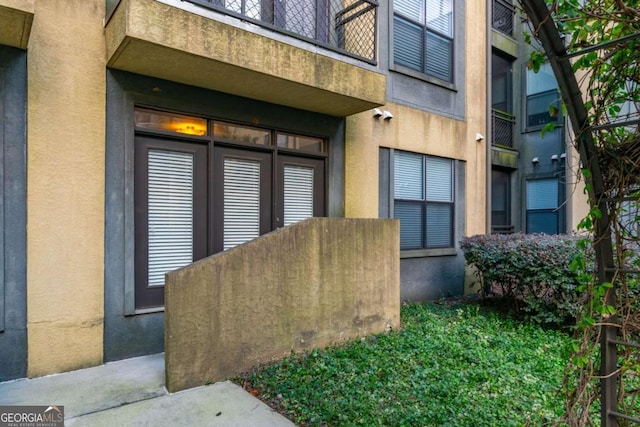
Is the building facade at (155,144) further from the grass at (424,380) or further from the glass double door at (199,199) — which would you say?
the grass at (424,380)

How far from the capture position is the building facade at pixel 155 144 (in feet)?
13.4

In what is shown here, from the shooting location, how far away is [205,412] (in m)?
3.34

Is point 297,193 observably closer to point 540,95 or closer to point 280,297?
point 280,297

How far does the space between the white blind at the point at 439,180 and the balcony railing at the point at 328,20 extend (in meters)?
2.83

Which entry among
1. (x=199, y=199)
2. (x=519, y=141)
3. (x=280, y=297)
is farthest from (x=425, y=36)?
(x=280, y=297)

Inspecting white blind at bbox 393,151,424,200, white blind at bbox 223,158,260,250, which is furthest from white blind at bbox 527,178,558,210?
white blind at bbox 223,158,260,250

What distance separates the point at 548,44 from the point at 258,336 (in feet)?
12.2

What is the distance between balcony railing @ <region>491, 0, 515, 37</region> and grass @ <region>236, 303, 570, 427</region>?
29.3 feet

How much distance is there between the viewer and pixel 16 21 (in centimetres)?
357

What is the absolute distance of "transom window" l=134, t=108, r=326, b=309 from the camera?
16.1 ft

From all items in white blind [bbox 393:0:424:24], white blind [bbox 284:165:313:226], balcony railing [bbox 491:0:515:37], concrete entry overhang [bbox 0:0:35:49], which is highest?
balcony railing [bbox 491:0:515:37]

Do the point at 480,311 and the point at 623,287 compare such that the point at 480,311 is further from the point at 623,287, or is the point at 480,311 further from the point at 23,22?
the point at 23,22

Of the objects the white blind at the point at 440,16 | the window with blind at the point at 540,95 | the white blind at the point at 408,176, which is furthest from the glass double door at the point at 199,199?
the window with blind at the point at 540,95

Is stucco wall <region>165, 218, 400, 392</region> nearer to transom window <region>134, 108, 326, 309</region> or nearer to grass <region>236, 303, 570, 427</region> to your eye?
grass <region>236, 303, 570, 427</region>
